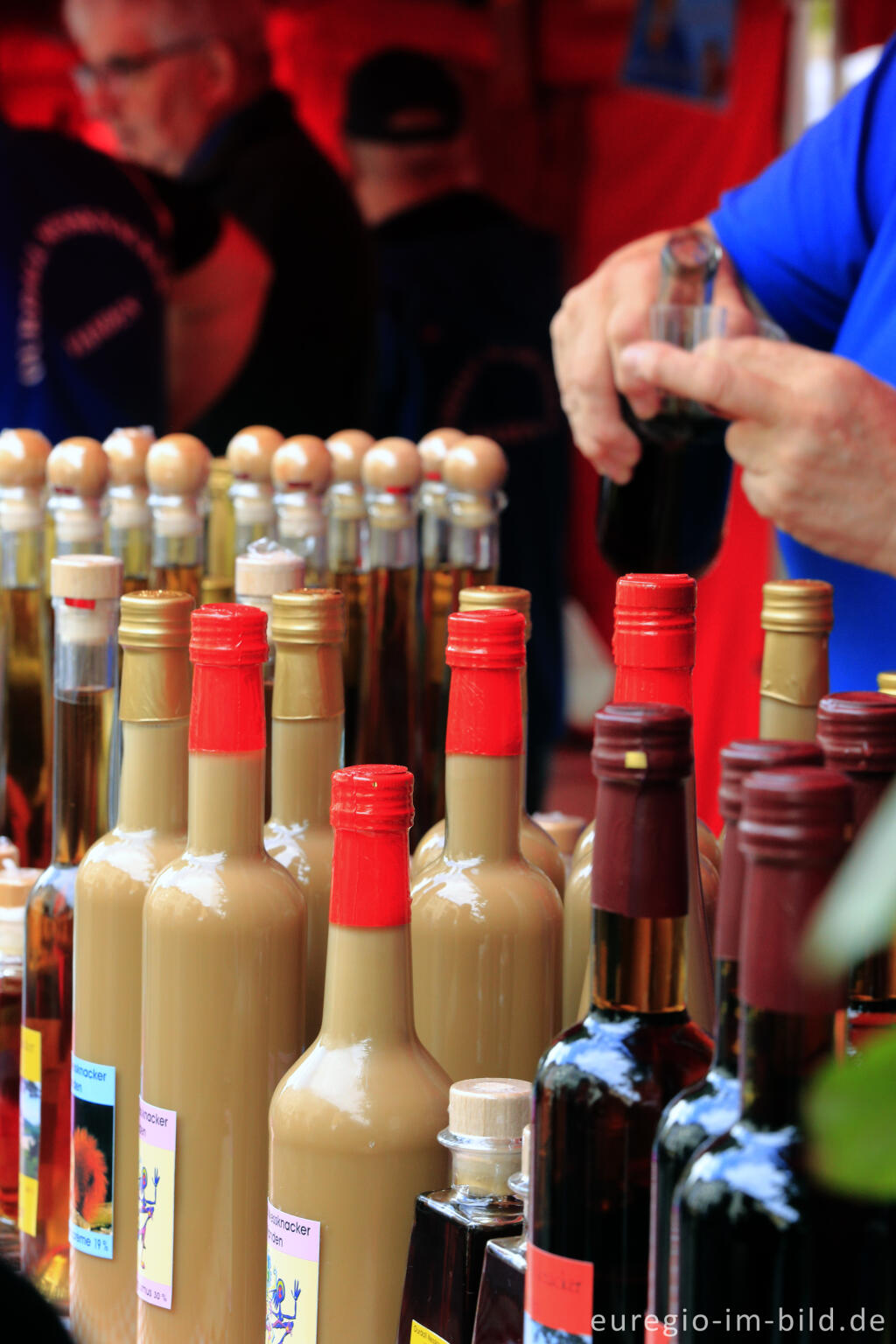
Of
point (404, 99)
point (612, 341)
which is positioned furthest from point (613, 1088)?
point (404, 99)

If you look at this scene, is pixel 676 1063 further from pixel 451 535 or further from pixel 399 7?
pixel 399 7

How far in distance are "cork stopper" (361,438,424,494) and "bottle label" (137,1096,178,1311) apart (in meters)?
0.51

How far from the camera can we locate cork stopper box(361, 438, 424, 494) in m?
1.06

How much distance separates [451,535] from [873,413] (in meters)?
0.31

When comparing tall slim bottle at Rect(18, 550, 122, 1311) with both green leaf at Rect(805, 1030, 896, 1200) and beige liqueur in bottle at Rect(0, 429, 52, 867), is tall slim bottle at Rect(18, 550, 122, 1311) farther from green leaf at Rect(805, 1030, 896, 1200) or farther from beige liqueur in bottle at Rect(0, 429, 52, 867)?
Answer: green leaf at Rect(805, 1030, 896, 1200)

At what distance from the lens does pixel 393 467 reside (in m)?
1.06

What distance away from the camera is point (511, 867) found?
2.32 feet

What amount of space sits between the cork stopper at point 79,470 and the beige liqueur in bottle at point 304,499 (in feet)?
0.40

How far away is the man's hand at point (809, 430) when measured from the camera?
1.06 m

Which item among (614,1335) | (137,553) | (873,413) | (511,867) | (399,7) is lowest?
(614,1335)

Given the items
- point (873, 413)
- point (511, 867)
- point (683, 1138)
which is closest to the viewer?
point (683, 1138)

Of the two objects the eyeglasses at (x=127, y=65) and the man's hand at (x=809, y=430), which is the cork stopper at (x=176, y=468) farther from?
the eyeglasses at (x=127, y=65)

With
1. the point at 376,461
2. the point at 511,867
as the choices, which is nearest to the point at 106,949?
the point at 511,867

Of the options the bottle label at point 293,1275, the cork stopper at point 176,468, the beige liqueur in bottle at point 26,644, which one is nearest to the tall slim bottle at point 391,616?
the cork stopper at point 176,468
